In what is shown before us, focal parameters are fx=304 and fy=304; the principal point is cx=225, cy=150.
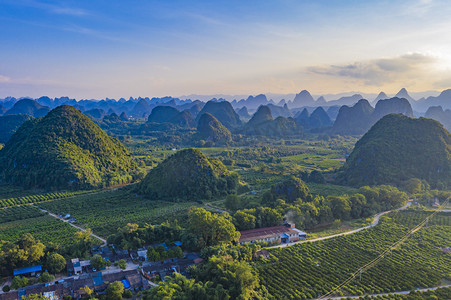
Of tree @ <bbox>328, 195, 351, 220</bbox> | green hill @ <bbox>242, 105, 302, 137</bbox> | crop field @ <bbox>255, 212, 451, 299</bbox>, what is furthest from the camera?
green hill @ <bbox>242, 105, 302, 137</bbox>

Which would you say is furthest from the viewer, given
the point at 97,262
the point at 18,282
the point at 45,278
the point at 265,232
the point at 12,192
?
the point at 12,192

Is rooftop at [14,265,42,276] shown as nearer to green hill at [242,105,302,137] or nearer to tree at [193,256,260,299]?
tree at [193,256,260,299]

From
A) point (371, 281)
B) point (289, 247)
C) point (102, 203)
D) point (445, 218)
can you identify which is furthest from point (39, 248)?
point (445, 218)

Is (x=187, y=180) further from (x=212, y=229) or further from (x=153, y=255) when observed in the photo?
(x=153, y=255)

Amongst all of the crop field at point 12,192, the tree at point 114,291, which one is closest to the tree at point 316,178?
the tree at point 114,291

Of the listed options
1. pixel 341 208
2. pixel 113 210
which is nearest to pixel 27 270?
pixel 113 210

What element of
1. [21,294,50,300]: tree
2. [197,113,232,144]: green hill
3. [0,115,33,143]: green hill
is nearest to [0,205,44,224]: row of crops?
[21,294,50,300]: tree
